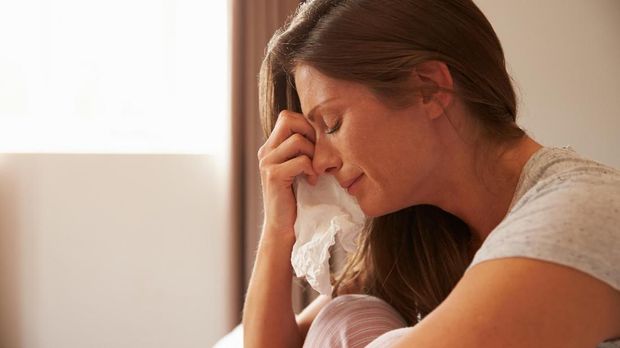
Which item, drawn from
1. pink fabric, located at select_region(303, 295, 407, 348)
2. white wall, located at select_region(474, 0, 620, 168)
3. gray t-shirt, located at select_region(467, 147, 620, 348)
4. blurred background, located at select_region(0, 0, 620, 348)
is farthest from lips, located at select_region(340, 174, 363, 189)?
white wall, located at select_region(474, 0, 620, 168)

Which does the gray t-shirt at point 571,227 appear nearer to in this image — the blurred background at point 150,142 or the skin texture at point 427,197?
the skin texture at point 427,197

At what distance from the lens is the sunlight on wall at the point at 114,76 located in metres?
2.32

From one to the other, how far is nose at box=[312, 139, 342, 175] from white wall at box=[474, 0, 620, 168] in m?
1.32

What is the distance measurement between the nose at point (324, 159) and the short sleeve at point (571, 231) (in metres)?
0.39

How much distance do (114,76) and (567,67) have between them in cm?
153

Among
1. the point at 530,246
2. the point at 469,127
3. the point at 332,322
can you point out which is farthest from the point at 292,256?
the point at 530,246

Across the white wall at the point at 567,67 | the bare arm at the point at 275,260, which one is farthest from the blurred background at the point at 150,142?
the bare arm at the point at 275,260

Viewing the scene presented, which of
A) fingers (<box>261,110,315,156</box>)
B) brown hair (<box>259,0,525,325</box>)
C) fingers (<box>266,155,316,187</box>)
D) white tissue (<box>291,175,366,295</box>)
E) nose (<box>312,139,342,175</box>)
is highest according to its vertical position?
brown hair (<box>259,0,525,325</box>)

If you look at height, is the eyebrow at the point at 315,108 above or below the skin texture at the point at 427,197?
above

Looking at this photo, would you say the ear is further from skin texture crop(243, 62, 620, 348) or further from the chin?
the chin

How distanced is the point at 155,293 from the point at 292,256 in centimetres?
131

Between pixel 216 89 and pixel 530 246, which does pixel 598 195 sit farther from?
pixel 216 89

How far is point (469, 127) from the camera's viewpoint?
1.04m

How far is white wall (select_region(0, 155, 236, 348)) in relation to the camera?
2.31 meters
